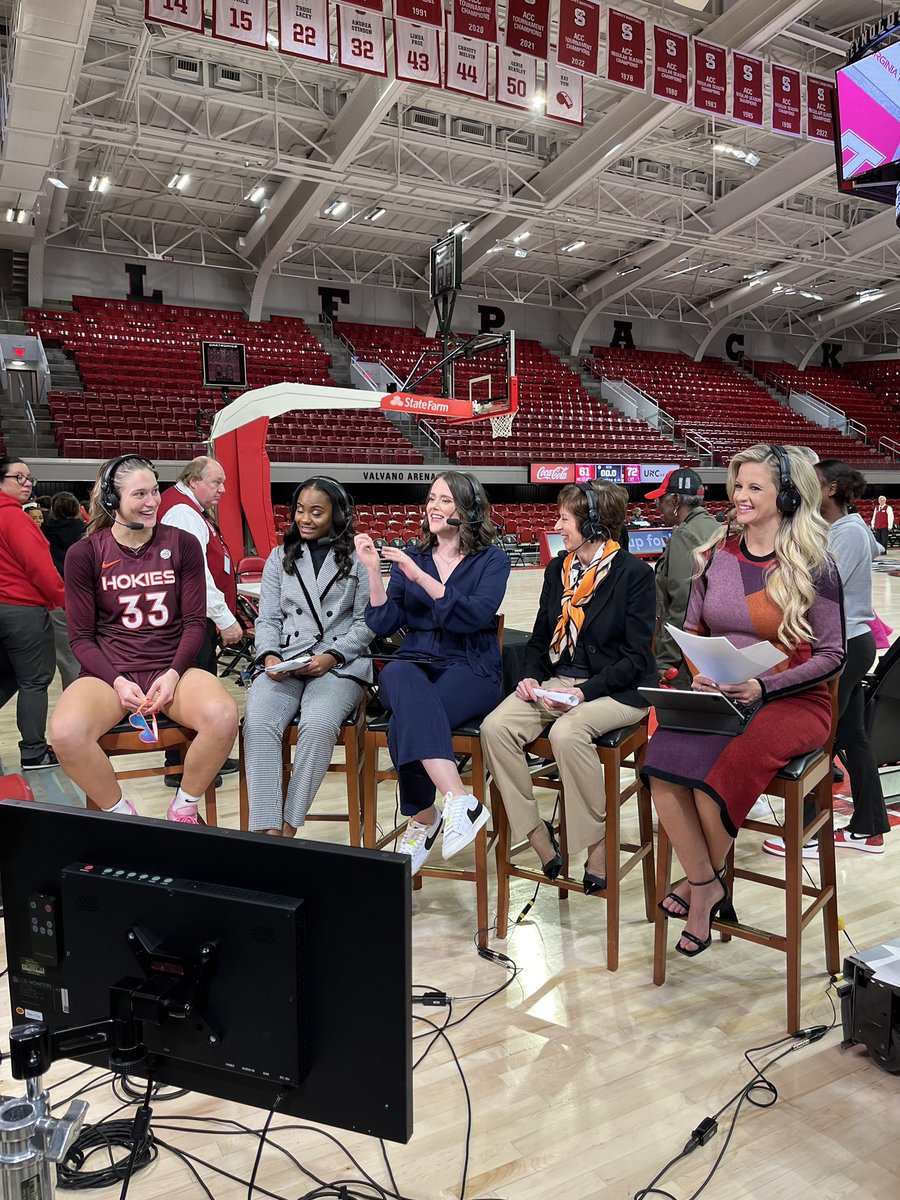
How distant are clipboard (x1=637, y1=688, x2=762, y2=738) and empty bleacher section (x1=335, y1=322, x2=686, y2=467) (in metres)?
14.8

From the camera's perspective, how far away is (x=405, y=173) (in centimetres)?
1466

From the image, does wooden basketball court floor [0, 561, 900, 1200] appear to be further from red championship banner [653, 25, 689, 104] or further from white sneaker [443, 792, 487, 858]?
red championship banner [653, 25, 689, 104]

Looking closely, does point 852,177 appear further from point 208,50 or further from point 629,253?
point 629,253

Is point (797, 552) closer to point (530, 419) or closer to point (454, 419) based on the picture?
point (454, 419)

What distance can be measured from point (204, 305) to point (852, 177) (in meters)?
15.2

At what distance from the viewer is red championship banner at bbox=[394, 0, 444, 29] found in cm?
731

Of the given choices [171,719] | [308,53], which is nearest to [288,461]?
[308,53]

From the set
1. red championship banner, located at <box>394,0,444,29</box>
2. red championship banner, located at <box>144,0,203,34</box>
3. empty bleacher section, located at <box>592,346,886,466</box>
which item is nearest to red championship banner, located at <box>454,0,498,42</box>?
red championship banner, located at <box>394,0,444,29</box>

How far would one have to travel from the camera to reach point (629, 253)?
1922 centimetres

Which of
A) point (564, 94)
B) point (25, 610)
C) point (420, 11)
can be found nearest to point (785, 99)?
point (564, 94)

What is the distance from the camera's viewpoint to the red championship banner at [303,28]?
7.34 meters

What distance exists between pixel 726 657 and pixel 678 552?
2.01 m

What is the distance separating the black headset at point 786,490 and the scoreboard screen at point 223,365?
953 centimetres

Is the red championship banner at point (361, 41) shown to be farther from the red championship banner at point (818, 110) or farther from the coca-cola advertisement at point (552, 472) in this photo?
the coca-cola advertisement at point (552, 472)
